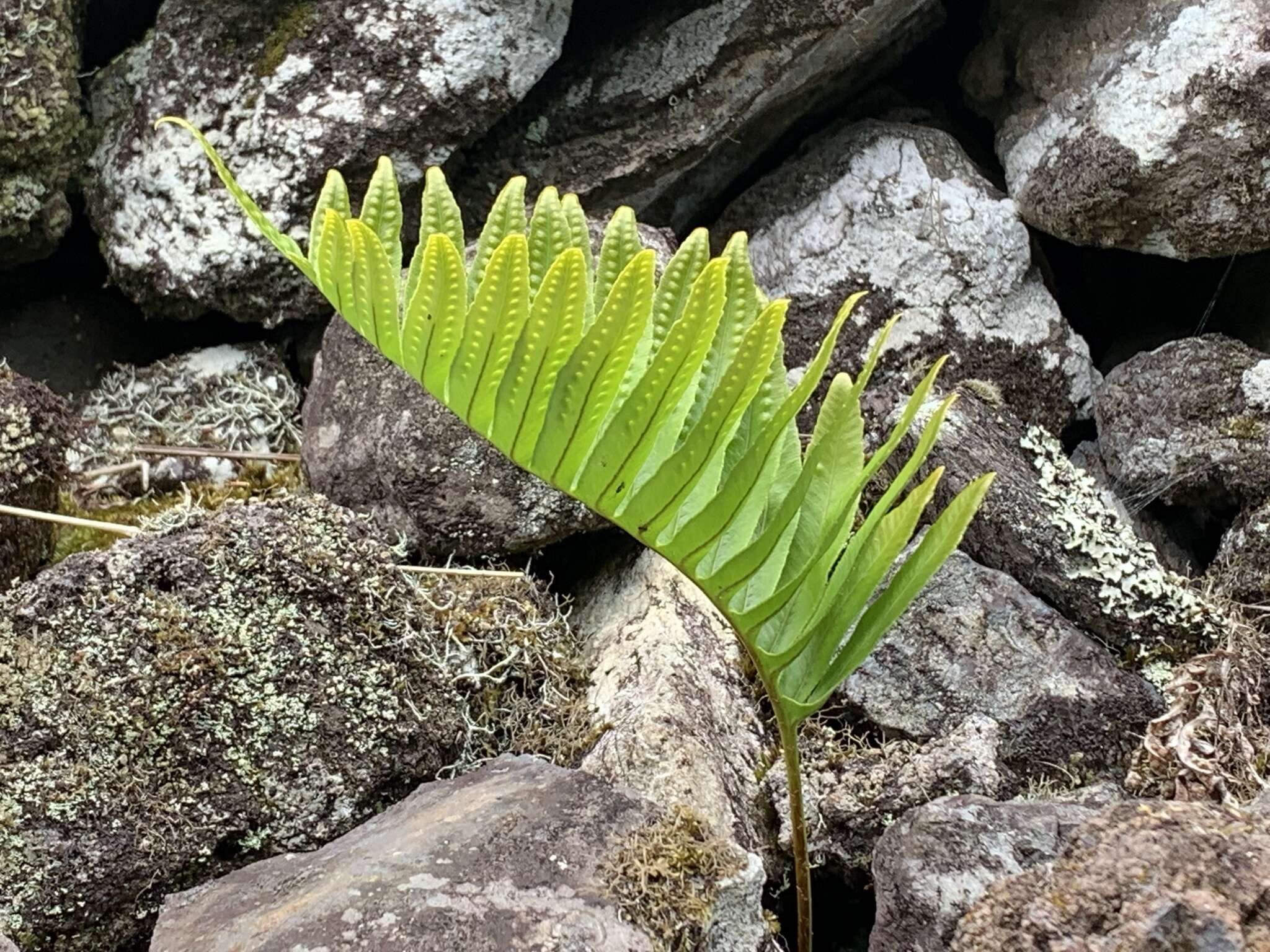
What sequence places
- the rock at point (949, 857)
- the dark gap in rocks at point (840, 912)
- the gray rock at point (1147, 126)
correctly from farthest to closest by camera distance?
the gray rock at point (1147, 126) → the dark gap in rocks at point (840, 912) → the rock at point (949, 857)

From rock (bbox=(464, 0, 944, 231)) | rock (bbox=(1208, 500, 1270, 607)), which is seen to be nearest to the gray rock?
rock (bbox=(464, 0, 944, 231))

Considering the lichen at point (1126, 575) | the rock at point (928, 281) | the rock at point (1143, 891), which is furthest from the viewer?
the rock at point (928, 281)

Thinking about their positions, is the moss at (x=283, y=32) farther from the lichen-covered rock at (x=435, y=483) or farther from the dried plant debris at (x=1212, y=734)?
the dried plant debris at (x=1212, y=734)

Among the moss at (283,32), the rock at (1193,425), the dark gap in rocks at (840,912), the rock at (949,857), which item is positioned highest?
the moss at (283,32)

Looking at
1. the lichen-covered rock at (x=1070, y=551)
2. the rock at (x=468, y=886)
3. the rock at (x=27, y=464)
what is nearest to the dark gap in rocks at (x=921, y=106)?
the lichen-covered rock at (x=1070, y=551)

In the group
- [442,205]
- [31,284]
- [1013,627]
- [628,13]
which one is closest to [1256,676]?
[1013,627]

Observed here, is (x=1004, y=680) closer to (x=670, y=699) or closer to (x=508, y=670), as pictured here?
(x=670, y=699)

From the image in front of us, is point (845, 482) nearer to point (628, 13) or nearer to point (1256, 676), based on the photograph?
point (1256, 676)

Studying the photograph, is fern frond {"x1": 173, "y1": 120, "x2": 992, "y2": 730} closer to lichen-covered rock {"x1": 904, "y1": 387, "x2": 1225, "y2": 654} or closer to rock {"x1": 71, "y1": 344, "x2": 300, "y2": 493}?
lichen-covered rock {"x1": 904, "y1": 387, "x2": 1225, "y2": 654}

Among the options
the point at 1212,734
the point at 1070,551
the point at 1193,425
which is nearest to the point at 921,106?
the point at 1193,425
